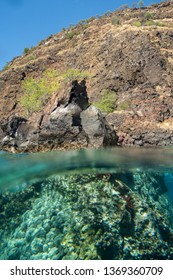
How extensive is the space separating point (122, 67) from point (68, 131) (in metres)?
29.0

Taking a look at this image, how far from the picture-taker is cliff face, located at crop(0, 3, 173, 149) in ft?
141

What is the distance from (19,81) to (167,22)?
4023 centimetres

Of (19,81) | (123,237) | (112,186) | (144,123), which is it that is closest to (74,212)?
(123,237)

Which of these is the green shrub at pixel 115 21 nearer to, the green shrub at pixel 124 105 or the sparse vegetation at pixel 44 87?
the sparse vegetation at pixel 44 87

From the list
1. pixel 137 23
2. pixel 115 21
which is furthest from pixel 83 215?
pixel 115 21

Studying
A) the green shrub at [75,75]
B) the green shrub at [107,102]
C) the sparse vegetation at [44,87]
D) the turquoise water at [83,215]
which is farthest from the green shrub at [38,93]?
the turquoise water at [83,215]

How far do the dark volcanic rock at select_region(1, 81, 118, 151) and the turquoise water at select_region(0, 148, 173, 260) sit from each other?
1488cm

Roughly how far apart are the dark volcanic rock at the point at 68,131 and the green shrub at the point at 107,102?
39.0ft

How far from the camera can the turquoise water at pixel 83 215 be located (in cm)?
1068

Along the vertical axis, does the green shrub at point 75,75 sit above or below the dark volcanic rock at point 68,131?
above

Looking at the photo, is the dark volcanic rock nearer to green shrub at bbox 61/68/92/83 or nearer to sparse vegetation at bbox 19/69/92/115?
sparse vegetation at bbox 19/69/92/115

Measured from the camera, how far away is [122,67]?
58.6 meters

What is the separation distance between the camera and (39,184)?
1619 cm

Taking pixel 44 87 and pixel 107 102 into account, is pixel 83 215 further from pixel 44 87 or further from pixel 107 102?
pixel 44 87
